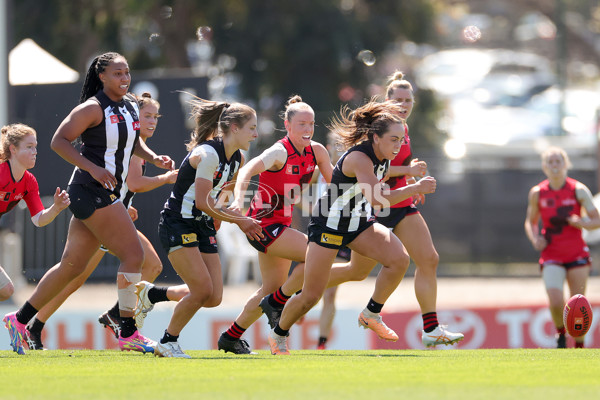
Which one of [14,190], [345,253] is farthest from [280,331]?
[345,253]

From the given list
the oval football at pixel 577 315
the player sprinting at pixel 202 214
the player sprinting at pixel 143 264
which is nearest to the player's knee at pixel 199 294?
the player sprinting at pixel 202 214

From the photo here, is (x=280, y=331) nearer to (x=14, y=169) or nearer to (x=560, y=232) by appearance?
(x=14, y=169)

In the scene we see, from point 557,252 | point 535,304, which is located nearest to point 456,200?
point 535,304

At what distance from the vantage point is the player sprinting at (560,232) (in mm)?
10398

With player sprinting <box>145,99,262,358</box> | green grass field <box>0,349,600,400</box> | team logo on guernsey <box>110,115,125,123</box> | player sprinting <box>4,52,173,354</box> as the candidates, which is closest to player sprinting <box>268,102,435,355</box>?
player sprinting <box>145,99,262,358</box>

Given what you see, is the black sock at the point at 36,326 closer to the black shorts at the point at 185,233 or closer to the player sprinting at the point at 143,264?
the player sprinting at the point at 143,264

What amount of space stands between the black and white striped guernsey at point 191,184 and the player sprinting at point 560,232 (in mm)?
4010

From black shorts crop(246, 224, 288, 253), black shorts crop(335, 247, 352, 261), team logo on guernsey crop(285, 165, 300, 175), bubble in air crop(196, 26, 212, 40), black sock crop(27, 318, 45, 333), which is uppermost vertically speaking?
bubble in air crop(196, 26, 212, 40)

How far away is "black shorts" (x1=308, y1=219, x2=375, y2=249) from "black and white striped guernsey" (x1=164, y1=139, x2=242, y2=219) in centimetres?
77

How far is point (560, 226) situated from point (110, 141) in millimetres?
5093

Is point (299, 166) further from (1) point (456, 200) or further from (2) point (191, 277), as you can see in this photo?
(1) point (456, 200)

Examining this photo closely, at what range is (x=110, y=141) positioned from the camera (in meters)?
7.50

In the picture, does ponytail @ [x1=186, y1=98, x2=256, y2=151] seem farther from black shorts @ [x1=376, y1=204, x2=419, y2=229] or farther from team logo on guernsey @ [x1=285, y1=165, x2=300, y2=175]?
black shorts @ [x1=376, y1=204, x2=419, y2=229]

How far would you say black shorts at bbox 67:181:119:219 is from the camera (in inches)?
292
